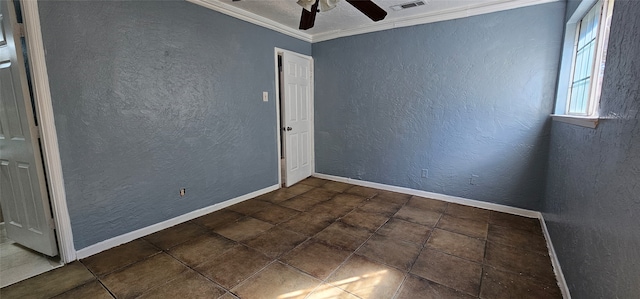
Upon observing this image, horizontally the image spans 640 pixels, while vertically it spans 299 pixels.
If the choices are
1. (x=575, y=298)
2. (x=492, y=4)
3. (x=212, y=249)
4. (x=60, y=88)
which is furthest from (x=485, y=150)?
(x=60, y=88)

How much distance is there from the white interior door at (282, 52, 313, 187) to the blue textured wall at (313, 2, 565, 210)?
274 mm

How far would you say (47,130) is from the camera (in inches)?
77.0

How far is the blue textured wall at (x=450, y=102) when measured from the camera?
2.90 meters

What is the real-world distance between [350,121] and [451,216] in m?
1.99

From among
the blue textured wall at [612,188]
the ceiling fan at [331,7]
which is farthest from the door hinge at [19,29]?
the blue textured wall at [612,188]

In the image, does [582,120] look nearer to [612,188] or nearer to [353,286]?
[612,188]

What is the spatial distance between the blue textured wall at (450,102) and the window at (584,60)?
12cm

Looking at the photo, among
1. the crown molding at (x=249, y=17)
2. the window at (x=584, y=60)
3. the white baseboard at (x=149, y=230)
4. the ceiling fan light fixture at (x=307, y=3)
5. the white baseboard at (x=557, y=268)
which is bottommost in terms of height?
the white baseboard at (x=557, y=268)

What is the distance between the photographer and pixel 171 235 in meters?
2.59

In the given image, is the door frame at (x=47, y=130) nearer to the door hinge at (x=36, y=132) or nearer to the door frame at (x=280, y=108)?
the door hinge at (x=36, y=132)

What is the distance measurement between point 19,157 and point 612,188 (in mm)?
3873

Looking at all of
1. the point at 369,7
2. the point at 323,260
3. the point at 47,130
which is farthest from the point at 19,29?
the point at 323,260

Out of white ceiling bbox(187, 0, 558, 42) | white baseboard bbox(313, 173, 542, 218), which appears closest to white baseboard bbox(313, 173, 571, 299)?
white baseboard bbox(313, 173, 542, 218)

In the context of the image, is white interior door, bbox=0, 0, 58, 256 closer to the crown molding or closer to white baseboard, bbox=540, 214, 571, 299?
the crown molding
